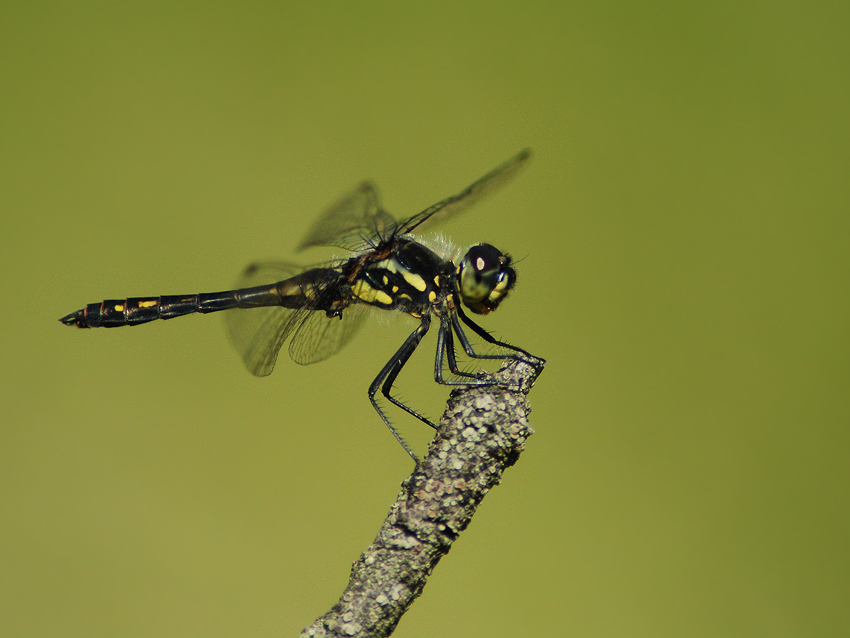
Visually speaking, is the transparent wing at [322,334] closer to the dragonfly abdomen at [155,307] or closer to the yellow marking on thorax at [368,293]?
the yellow marking on thorax at [368,293]

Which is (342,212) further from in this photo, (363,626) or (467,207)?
(363,626)

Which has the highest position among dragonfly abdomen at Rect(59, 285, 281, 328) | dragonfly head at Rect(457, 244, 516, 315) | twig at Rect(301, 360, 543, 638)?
dragonfly abdomen at Rect(59, 285, 281, 328)

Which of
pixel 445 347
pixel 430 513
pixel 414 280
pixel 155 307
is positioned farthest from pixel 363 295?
pixel 430 513

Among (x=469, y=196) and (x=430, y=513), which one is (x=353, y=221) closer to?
(x=469, y=196)

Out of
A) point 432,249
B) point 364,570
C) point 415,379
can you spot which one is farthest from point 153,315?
point 364,570

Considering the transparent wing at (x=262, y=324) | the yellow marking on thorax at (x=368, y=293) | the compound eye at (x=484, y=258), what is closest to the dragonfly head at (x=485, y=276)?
the compound eye at (x=484, y=258)

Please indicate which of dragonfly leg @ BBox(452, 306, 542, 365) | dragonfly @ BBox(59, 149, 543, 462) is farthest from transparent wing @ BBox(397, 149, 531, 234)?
dragonfly leg @ BBox(452, 306, 542, 365)

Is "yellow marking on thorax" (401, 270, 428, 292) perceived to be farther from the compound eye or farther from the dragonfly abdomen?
the dragonfly abdomen
